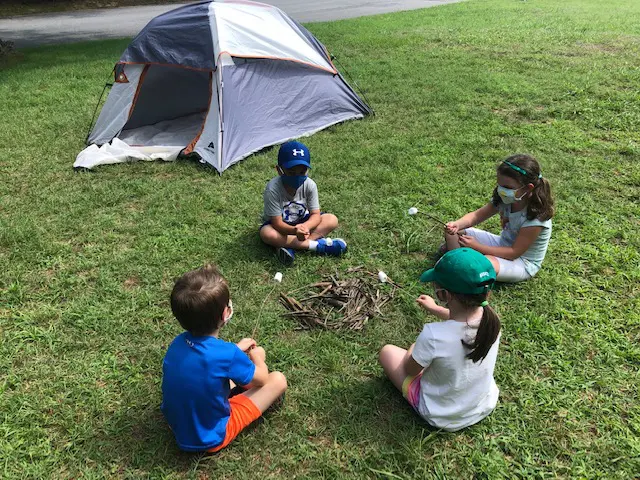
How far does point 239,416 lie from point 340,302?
1.12m

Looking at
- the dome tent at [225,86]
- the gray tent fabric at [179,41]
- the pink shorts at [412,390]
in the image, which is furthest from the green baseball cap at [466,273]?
the gray tent fabric at [179,41]

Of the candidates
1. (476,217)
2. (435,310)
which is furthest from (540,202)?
(435,310)

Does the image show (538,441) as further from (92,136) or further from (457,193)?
(92,136)

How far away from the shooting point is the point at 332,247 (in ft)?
12.0

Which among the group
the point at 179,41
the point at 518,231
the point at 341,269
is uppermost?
the point at 179,41

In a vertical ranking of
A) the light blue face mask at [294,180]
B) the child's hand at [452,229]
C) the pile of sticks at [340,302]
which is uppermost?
the light blue face mask at [294,180]

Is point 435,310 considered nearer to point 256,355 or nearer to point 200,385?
point 256,355

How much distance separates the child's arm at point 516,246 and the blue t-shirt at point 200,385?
6.40 ft

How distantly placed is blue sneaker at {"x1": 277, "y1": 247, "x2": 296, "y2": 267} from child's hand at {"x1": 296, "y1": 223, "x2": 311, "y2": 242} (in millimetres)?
137

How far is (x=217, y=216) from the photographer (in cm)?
426

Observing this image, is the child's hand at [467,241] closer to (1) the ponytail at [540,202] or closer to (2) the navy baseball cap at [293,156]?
(1) the ponytail at [540,202]

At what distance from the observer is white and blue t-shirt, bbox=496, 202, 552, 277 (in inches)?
126

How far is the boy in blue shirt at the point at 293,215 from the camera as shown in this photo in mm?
3479

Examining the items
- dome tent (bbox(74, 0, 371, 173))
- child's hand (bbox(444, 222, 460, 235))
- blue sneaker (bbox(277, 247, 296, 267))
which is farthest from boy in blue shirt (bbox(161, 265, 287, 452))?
dome tent (bbox(74, 0, 371, 173))
